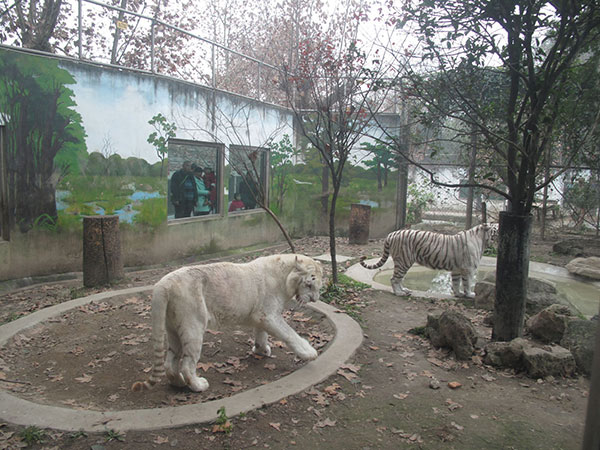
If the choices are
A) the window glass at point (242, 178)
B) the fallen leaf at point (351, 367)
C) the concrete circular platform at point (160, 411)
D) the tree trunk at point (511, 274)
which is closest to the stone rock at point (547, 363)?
the tree trunk at point (511, 274)

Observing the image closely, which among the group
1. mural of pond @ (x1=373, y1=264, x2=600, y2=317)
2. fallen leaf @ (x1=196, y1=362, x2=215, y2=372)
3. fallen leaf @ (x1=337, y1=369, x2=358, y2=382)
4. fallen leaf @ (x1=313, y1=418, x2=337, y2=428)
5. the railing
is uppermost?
the railing

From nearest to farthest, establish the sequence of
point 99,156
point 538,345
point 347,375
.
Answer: point 347,375, point 538,345, point 99,156

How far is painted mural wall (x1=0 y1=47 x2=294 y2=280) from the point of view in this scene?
25.3ft

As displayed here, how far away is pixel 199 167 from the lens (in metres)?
11.2

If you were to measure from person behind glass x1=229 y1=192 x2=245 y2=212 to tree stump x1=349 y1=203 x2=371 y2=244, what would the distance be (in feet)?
10.8

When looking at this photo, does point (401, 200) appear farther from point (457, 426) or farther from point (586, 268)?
point (457, 426)

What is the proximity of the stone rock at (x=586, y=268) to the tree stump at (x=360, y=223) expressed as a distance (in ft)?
17.5

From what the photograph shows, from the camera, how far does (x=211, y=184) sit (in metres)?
11.7

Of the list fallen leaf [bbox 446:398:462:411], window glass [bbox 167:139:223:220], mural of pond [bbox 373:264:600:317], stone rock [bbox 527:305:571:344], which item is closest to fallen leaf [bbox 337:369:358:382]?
fallen leaf [bbox 446:398:462:411]

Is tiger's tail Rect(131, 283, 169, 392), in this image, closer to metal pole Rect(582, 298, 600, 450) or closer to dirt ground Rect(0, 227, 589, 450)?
dirt ground Rect(0, 227, 589, 450)

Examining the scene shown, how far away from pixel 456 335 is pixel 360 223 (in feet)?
26.8

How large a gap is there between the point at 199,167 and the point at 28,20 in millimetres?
6277

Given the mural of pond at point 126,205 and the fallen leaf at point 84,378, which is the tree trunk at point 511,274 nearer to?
the fallen leaf at point 84,378

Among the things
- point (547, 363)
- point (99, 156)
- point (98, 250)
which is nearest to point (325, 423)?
point (547, 363)
